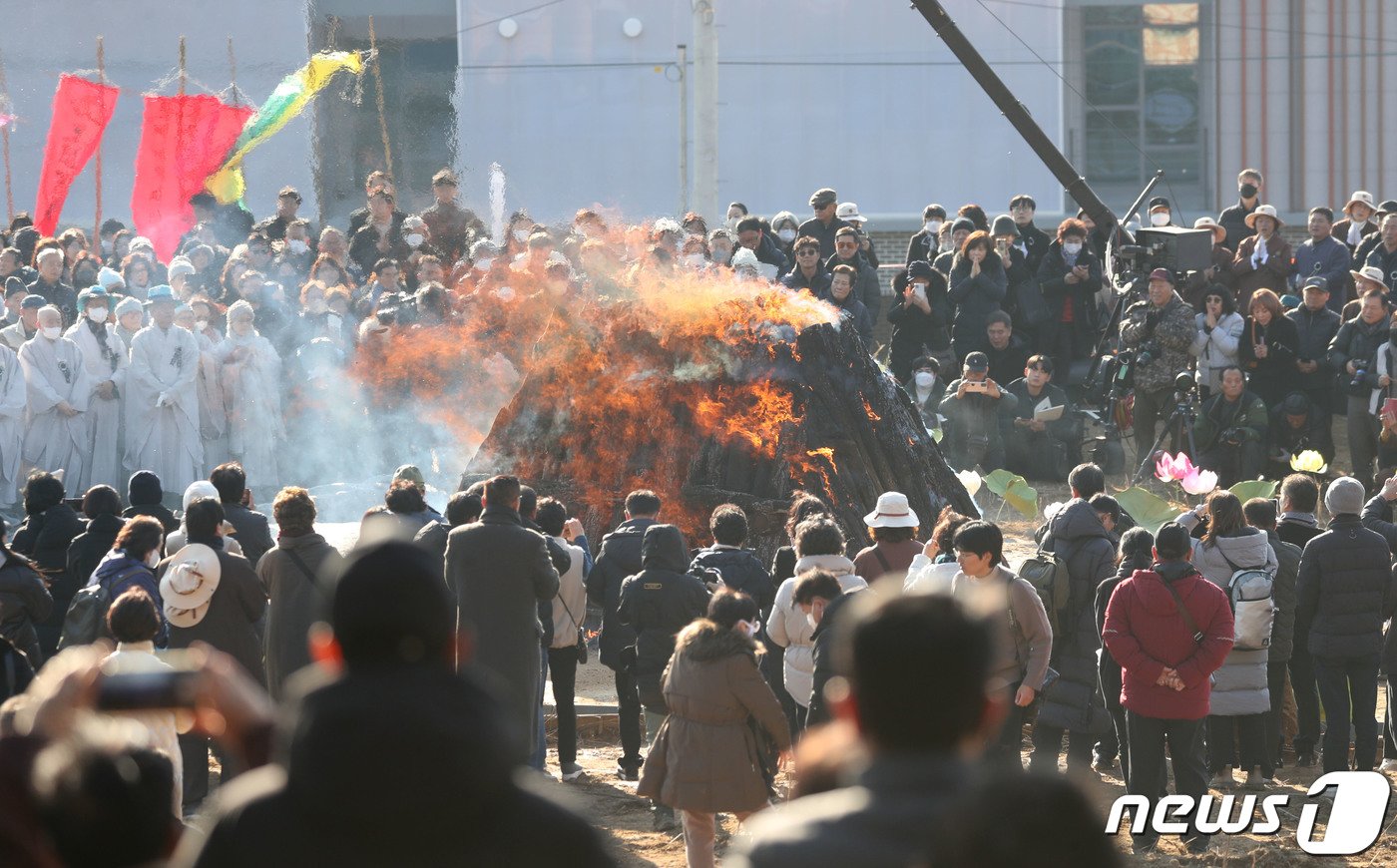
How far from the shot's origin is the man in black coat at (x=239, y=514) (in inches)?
371

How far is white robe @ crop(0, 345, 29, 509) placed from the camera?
1465 cm

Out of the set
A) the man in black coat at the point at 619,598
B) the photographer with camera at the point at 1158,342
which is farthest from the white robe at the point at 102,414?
the photographer with camera at the point at 1158,342

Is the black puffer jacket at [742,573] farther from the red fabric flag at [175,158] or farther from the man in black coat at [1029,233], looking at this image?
the red fabric flag at [175,158]

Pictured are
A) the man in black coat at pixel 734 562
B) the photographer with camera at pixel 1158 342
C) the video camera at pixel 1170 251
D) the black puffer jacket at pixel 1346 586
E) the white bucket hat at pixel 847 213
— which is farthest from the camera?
the white bucket hat at pixel 847 213

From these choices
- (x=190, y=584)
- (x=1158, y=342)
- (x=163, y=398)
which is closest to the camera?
(x=190, y=584)

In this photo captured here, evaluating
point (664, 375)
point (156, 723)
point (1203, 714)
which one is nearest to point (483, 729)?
point (156, 723)

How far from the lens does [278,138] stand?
944 inches

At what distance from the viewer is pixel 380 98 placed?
2488 cm

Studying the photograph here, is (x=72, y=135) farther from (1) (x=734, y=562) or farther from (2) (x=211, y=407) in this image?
(1) (x=734, y=562)

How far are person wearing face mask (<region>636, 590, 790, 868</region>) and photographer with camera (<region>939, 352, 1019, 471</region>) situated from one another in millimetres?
8703

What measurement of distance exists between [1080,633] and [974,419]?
6.80 metres

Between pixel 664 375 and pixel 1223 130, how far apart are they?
14.8 meters

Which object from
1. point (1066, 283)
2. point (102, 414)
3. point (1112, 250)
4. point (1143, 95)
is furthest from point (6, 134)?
point (1143, 95)

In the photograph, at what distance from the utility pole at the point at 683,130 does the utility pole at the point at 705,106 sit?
3295 millimetres
